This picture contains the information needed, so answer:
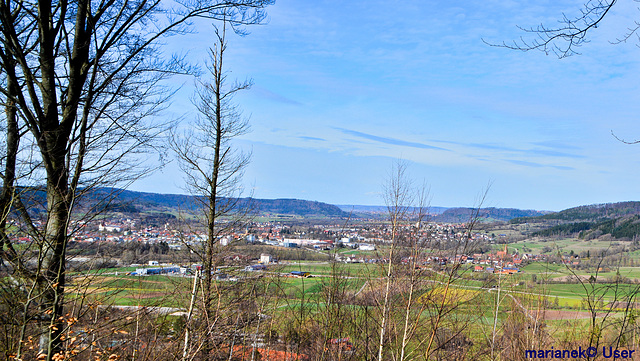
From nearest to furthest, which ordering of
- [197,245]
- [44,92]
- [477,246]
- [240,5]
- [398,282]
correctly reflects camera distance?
[44,92], [477,246], [240,5], [398,282], [197,245]

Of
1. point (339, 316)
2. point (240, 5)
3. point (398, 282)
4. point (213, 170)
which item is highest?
point (240, 5)

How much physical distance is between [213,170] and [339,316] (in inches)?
203

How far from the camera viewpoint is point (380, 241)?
25.1 ft

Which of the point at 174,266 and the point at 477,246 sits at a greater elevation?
the point at 477,246

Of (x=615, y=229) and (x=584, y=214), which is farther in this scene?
(x=584, y=214)

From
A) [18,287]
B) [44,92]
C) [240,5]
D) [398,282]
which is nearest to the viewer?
[18,287]

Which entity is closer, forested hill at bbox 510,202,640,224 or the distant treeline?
the distant treeline

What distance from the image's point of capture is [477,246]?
16.4ft

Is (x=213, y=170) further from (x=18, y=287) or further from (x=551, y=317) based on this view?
(x=551, y=317)

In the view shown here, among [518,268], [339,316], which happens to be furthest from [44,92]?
[518,268]

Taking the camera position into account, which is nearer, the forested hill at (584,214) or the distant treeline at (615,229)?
the distant treeline at (615,229)

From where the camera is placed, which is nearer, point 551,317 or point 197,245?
point 197,245

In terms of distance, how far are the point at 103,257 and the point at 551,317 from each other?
1085cm

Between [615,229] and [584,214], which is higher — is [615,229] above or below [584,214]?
below
